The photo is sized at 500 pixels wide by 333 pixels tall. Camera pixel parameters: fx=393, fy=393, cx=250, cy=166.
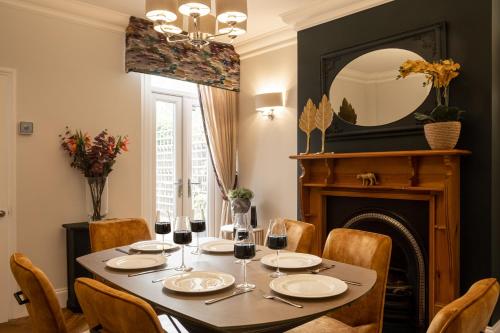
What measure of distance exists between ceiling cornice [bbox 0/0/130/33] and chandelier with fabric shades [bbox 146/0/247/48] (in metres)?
1.75

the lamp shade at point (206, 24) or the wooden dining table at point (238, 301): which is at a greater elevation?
the lamp shade at point (206, 24)

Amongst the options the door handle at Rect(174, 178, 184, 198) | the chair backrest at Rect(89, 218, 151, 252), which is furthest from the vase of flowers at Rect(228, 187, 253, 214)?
the chair backrest at Rect(89, 218, 151, 252)

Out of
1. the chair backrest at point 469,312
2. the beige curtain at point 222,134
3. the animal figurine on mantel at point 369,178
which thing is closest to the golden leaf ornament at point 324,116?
the animal figurine on mantel at point 369,178

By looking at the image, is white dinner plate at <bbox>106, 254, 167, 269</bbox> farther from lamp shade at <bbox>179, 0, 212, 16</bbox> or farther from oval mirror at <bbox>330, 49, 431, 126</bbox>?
oval mirror at <bbox>330, 49, 431, 126</bbox>

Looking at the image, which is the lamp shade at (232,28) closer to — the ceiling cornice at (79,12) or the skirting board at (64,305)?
the ceiling cornice at (79,12)

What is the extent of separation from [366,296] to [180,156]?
3139mm

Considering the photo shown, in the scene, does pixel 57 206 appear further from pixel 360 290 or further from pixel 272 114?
pixel 360 290

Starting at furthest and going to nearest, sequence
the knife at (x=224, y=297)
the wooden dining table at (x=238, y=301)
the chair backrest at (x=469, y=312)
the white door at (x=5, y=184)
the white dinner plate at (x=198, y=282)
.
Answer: the white door at (x=5, y=184)
the white dinner plate at (x=198, y=282)
the knife at (x=224, y=297)
the wooden dining table at (x=238, y=301)
the chair backrest at (x=469, y=312)

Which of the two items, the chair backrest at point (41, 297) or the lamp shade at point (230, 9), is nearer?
the chair backrest at point (41, 297)

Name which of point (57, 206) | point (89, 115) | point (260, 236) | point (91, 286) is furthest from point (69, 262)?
point (91, 286)

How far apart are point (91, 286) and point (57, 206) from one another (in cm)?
266

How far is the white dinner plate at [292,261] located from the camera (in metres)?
1.87

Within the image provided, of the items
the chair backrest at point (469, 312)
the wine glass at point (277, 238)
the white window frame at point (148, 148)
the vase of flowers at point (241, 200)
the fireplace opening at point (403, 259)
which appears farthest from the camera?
the vase of flowers at point (241, 200)

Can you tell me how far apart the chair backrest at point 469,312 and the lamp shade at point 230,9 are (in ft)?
5.74
